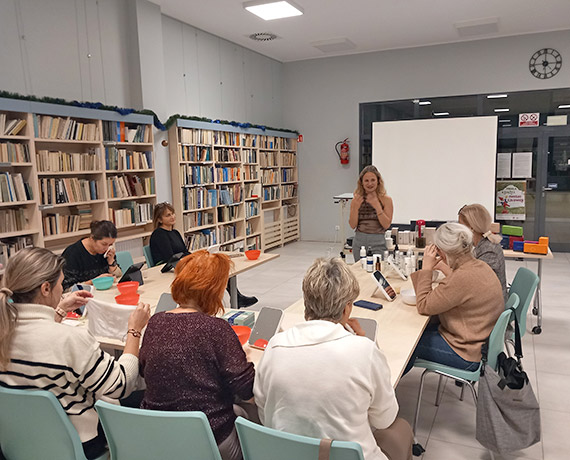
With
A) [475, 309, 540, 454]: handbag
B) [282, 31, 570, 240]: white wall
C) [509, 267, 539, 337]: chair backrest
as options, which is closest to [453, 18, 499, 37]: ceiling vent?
[282, 31, 570, 240]: white wall

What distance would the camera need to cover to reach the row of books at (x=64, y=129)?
15.6 feet

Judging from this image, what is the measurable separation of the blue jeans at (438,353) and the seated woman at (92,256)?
2.41 meters

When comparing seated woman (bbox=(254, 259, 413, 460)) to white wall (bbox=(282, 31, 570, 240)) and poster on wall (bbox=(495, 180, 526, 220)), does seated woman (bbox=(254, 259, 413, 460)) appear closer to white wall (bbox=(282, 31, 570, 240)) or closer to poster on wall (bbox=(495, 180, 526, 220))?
poster on wall (bbox=(495, 180, 526, 220))

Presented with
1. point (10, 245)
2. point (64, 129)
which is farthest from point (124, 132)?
point (10, 245)

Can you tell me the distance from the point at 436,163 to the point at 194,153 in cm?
428

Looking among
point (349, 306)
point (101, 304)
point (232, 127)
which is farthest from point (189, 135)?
point (349, 306)

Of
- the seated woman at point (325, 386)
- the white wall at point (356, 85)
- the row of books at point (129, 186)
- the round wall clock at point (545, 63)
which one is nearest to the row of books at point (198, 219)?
the row of books at point (129, 186)

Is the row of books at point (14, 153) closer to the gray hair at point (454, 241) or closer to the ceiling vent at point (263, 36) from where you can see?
the gray hair at point (454, 241)

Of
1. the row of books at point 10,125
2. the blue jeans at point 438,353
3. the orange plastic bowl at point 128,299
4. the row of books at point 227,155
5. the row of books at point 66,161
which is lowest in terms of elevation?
the blue jeans at point 438,353

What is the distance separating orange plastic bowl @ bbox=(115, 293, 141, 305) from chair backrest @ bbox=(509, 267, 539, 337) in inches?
94.9

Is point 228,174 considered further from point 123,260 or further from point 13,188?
point 123,260

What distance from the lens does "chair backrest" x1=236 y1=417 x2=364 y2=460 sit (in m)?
1.42

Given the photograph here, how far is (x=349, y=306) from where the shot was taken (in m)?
1.86

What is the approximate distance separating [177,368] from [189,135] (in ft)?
18.5
